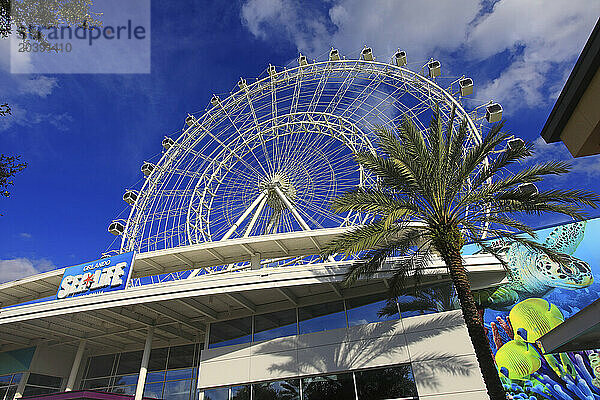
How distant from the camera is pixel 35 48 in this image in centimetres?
767

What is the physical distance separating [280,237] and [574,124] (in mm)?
12841

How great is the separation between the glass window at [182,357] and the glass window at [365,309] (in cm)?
945

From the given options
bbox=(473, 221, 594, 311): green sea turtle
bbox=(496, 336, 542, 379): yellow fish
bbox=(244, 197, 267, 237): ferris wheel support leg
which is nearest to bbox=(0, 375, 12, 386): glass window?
bbox=(244, 197, 267, 237): ferris wheel support leg

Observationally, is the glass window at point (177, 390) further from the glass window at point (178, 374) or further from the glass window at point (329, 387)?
the glass window at point (329, 387)

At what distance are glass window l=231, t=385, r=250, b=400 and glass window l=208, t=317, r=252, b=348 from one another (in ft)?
5.23

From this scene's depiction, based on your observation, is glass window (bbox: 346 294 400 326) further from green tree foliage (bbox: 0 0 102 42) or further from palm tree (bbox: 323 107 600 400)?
green tree foliage (bbox: 0 0 102 42)

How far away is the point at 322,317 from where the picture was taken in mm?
14109

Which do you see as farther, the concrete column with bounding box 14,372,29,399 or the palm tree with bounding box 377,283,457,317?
the concrete column with bounding box 14,372,29,399

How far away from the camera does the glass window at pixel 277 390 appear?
1307cm

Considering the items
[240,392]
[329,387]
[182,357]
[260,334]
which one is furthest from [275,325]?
[182,357]

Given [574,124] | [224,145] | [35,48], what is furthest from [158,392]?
[574,124]

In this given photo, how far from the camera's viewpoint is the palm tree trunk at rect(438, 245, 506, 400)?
870 centimetres

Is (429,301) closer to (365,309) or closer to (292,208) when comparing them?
(365,309)

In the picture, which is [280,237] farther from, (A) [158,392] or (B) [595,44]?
(B) [595,44]
